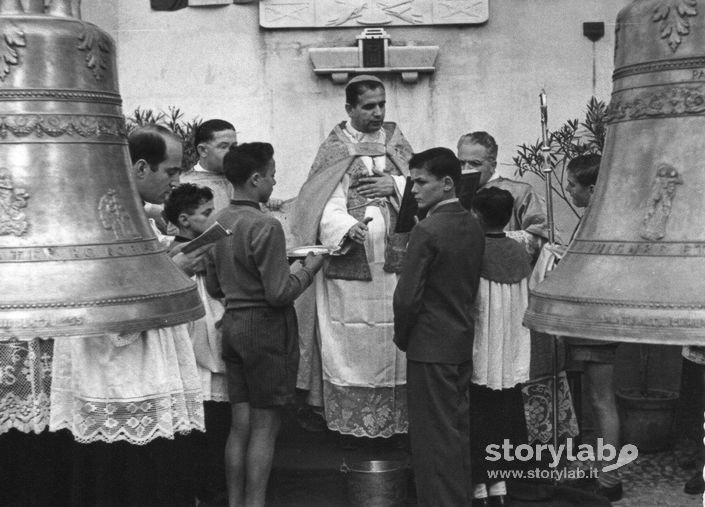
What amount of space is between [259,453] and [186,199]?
1.21 m

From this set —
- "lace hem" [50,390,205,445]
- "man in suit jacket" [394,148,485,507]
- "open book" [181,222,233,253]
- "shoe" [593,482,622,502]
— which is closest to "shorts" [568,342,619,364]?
"shoe" [593,482,622,502]

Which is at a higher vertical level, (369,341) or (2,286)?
(2,286)

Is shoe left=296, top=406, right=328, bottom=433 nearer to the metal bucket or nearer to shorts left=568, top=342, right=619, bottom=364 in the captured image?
the metal bucket

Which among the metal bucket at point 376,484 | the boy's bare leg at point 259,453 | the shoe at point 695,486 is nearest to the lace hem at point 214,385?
the boy's bare leg at point 259,453

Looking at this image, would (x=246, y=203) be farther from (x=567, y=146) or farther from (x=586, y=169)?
(x=567, y=146)

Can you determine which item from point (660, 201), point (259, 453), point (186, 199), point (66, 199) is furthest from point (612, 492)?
point (66, 199)

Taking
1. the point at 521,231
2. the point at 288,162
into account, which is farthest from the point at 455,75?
the point at 521,231

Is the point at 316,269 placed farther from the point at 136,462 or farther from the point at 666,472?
the point at 666,472

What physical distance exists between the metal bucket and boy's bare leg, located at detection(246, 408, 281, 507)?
2.09ft

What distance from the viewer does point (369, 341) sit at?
631 cm

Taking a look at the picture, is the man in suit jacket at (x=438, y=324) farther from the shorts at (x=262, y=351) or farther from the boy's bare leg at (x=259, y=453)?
the boy's bare leg at (x=259, y=453)

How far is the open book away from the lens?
501cm

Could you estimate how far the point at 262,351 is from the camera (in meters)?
5.29

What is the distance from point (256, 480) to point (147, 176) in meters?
1.48
